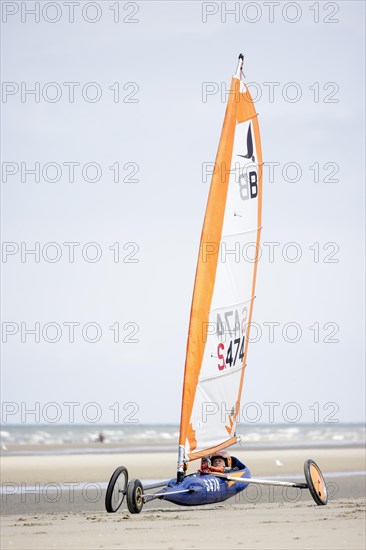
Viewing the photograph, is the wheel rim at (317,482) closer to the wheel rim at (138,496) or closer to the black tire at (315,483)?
the black tire at (315,483)

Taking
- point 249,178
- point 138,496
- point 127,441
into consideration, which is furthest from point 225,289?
point 127,441

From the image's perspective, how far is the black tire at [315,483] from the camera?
14.2 m

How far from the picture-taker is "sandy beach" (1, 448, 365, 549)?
1016 cm

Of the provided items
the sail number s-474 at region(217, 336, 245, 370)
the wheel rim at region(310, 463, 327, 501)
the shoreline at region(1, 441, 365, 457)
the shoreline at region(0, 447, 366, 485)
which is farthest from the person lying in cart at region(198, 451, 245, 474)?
the shoreline at region(1, 441, 365, 457)

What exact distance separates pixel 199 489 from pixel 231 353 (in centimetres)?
296

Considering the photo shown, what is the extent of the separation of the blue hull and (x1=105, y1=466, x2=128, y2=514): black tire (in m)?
0.64

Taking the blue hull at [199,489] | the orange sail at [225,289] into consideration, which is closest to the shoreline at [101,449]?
the orange sail at [225,289]

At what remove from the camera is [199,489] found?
1332 centimetres

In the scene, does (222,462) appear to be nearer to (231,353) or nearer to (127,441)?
(231,353)

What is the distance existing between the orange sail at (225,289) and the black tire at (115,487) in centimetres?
87

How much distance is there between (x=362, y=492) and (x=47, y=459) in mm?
15750

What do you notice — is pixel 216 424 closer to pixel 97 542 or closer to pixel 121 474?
pixel 121 474

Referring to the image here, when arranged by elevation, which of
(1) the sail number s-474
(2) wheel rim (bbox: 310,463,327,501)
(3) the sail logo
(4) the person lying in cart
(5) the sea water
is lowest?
(5) the sea water

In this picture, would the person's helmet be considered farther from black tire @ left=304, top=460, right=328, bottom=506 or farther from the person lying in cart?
black tire @ left=304, top=460, right=328, bottom=506
